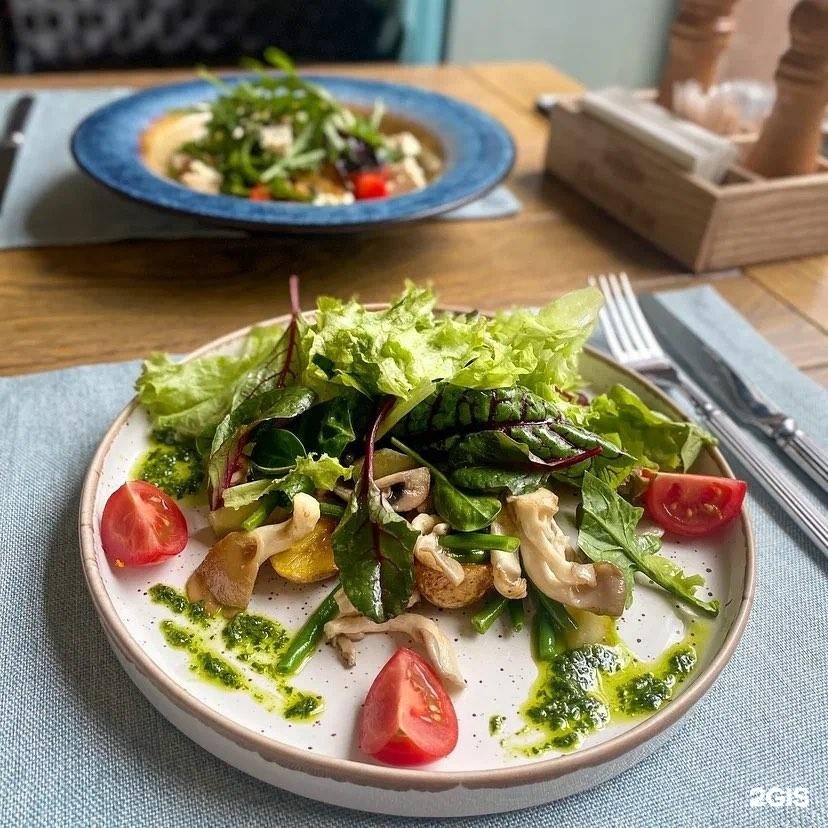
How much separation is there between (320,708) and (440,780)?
0.14 meters

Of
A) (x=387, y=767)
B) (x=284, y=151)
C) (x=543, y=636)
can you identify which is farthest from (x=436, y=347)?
(x=284, y=151)

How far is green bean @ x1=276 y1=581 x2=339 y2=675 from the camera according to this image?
2.63 ft

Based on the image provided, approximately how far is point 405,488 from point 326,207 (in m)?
0.77

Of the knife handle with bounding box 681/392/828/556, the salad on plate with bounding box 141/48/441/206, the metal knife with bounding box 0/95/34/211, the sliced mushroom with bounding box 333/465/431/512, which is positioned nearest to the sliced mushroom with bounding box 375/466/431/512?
the sliced mushroom with bounding box 333/465/431/512

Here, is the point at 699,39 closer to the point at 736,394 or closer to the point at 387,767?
the point at 736,394

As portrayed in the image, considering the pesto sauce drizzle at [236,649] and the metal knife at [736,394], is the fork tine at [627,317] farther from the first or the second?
the pesto sauce drizzle at [236,649]

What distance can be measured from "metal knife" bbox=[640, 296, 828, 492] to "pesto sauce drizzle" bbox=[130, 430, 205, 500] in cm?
83

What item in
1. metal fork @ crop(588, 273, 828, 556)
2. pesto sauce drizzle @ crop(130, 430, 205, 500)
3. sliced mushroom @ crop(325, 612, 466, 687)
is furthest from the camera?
metal fork @ crop(588, 273, 828, 556)

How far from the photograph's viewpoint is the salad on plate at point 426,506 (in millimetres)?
798

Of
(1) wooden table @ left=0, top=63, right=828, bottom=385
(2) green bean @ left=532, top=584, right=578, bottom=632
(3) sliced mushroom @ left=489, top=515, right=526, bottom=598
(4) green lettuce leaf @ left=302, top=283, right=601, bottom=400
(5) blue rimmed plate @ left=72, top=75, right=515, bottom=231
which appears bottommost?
(1) wooden table @ left=0, top=63, right=828, bottom=385

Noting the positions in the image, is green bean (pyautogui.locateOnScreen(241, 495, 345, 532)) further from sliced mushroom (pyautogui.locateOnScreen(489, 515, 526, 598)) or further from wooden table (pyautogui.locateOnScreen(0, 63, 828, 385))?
wooden table (pyautogui.locateOnScreen(0, 63, 828, 385))

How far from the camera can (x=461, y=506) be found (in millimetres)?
899

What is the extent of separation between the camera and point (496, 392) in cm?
95

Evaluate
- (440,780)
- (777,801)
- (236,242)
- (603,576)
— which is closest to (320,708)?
(440,780)
